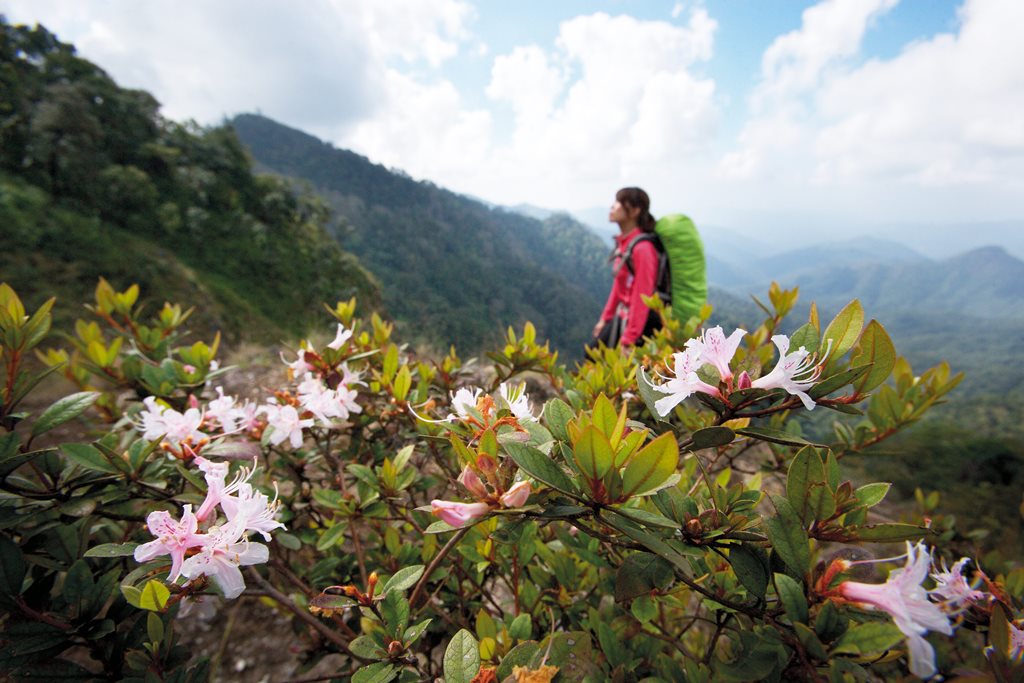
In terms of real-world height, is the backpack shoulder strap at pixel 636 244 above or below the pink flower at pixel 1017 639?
above

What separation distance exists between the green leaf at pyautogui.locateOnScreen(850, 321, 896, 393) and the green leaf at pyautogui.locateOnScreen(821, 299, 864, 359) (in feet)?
0.07

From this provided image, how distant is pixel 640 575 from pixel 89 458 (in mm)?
1211

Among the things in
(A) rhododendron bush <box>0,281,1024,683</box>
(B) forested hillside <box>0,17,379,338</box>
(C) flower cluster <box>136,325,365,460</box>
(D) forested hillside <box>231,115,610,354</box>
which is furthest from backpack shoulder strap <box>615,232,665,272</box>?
(D) forested hillside <box>231,115,610,354</box>

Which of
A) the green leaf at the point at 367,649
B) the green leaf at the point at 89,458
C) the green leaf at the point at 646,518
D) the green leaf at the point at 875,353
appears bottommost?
the green leaf at the point at 367,649

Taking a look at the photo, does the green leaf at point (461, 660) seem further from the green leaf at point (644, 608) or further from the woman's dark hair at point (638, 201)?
the woman's dark hair at point (638, 201)

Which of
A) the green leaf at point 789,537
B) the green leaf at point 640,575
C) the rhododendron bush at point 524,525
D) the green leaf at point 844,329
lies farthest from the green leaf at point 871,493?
the green leaf at point 640,575

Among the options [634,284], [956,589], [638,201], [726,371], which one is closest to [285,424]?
[726,371]

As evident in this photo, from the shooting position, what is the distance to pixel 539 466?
2.17 feet

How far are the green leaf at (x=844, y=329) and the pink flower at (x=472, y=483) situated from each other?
0.67m

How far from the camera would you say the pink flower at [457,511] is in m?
0.66

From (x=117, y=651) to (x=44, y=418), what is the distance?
593 millimetres

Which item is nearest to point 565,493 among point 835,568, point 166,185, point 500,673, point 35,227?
point 500,673

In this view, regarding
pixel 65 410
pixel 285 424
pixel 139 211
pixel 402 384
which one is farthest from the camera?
pixel 139 211

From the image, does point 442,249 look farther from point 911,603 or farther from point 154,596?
point 911,603
